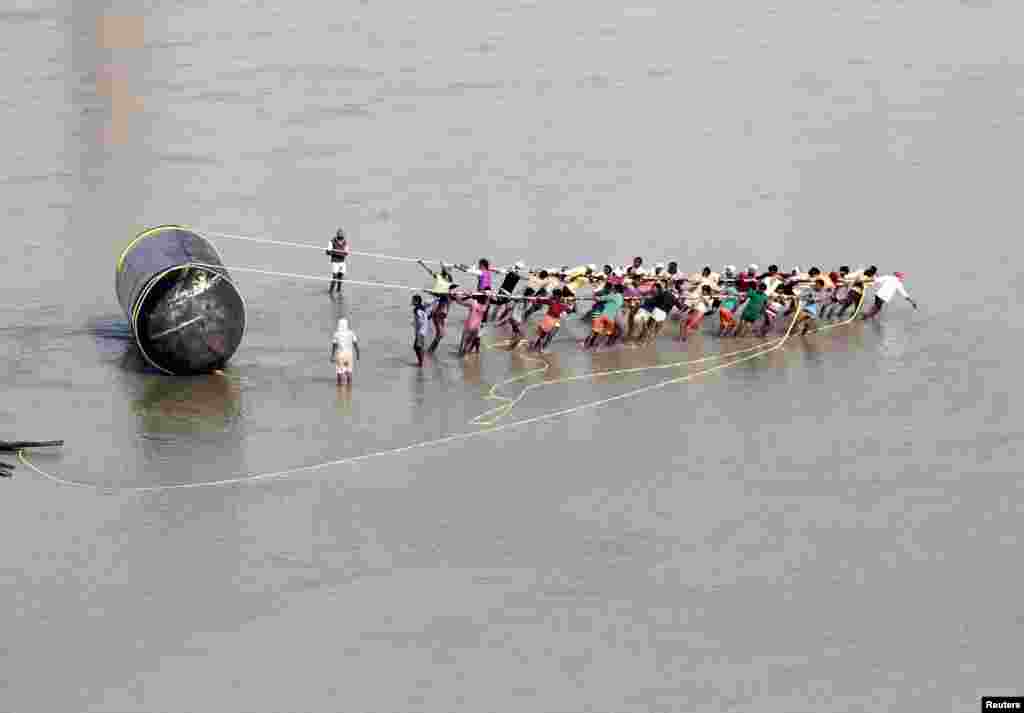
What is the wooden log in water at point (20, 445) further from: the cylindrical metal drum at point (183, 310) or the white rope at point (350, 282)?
the white rope at point (350, 282)

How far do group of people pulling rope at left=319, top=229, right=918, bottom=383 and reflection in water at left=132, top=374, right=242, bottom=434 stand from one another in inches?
211

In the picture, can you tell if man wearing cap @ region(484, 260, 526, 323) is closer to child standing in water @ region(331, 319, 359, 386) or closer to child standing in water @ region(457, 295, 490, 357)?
child standing in water @ region(457, 295, 490, 357)

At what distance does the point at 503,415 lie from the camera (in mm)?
43250

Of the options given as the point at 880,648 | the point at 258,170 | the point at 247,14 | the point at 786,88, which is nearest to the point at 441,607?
the point at 880,648

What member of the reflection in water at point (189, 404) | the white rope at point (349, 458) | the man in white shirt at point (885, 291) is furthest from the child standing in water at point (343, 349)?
the man in white shirt at point (885, 291)

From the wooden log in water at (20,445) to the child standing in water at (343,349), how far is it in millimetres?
7415

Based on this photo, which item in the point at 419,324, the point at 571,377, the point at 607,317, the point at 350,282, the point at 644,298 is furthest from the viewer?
the point at 644,298

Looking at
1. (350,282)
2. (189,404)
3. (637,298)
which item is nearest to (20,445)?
(189,404)

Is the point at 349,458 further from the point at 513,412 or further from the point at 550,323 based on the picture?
the point at 550,323

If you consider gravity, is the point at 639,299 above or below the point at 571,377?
above

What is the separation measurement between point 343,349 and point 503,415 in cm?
443

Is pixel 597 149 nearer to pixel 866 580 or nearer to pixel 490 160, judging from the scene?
pixel 490 160

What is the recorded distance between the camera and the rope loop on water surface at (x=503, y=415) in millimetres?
38750

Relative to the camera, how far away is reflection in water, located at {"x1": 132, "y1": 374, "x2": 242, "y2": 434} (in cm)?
4209
